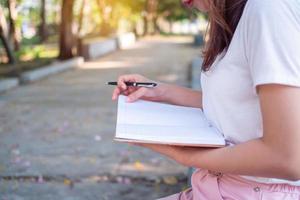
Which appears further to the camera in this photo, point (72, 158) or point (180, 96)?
point (72, 158)

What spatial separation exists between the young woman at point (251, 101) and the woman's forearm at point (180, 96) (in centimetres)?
33

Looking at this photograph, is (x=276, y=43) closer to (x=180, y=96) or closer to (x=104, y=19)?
(x=180, y=96)

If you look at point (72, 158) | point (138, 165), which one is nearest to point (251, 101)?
point (138, 165)

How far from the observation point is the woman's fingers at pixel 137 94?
1.53 m

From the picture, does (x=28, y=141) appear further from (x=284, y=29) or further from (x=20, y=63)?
(x=20, y=63)

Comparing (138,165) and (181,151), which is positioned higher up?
(181,151)

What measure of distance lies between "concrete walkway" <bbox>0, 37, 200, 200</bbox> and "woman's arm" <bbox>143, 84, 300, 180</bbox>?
258 cm

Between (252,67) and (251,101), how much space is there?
0.10 metres

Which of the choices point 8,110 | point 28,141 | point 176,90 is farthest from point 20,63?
point 176,90

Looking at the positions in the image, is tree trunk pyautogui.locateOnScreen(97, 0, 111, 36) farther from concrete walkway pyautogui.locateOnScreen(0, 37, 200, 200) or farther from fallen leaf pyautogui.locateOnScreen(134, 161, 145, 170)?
fallen leaf pyautogui.locateOnScreen(134, 161, 145, 170)

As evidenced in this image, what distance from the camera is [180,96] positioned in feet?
5.32

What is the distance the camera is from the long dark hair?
44.0 inches

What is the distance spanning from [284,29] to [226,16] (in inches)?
7.6

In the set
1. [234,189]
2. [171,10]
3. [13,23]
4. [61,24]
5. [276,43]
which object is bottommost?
[171,10]
